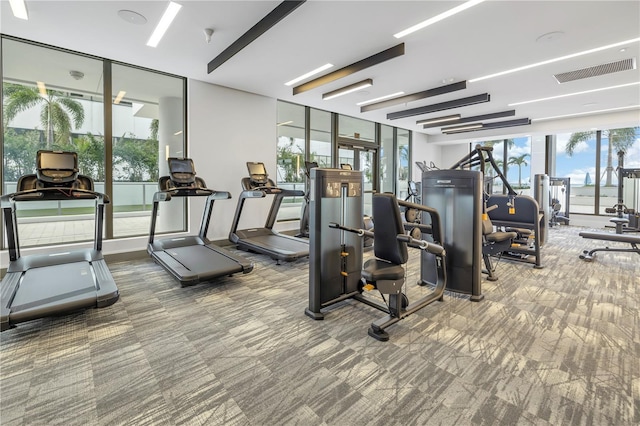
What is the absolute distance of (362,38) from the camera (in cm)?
393

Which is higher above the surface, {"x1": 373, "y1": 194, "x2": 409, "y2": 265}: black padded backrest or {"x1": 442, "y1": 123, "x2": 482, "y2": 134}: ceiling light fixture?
{"x1": 442, "y1": 123, "x2": 482, "y2": 134}: ceiling light fixture

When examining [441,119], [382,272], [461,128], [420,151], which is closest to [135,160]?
[382,272]

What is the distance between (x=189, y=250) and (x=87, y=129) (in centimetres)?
247

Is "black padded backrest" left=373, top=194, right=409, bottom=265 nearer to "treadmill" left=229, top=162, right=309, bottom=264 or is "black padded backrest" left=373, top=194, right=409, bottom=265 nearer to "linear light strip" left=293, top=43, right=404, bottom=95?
"treadmill" left=229, top=162, right=309, bottom=264

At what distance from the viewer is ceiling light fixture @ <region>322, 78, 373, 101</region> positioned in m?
5.45

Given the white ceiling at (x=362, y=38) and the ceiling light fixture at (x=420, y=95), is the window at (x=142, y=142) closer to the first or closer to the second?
the white ceiling at (x=362, y=38)

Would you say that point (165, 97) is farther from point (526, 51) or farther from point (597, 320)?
point (597, 320)

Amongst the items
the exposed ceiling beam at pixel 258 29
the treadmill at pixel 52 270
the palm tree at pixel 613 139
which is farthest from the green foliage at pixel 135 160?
the palm tree at pixel 613 139

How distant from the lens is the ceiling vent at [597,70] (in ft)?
15.2

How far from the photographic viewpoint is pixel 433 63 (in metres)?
4.75

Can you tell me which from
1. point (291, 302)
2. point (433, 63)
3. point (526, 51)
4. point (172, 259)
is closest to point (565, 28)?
point (526, 51)

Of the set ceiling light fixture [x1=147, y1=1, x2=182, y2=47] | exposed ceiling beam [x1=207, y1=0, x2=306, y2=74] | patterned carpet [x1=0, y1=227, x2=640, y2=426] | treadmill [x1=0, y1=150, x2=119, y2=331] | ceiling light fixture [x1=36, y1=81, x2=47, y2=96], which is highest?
ceiling light fixture [x1=147, y1=1, x2=182, y2=47]

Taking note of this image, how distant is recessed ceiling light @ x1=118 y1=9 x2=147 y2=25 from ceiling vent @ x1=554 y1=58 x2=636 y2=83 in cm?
624

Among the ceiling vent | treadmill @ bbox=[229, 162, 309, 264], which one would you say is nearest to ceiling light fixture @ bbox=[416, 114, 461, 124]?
the ceiling vent
